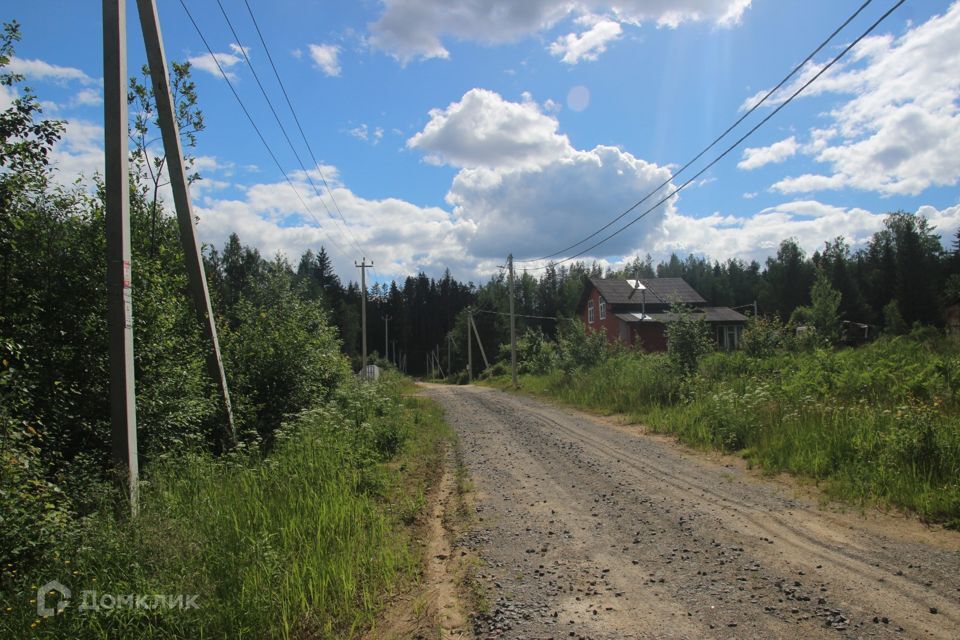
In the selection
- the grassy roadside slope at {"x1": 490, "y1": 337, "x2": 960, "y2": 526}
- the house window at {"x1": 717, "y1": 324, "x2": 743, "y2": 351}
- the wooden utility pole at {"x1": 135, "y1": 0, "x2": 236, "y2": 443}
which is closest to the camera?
the grassy roadside slope at {"x1": 490, "y1": 337, "x2": 960, "y2": 526}

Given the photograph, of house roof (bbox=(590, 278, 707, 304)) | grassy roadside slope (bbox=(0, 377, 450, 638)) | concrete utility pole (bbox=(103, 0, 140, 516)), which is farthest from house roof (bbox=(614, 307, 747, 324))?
concrete utility pole (bbox=(103, 0, 140, 516))

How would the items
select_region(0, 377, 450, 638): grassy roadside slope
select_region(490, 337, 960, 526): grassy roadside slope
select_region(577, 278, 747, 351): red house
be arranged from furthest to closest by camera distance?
select_region(577, 278, 747, 351): red house, select_region(490, 337, 960, 526): grassy roadside slope, select_region(0, 377, 450, 638): grassy roadside slope

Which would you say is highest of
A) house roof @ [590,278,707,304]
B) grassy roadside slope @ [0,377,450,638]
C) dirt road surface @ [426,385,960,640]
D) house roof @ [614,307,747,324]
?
house roof @ [590,278,707,304]

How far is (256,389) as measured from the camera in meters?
11.2

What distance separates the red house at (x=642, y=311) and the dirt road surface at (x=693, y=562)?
36779mm

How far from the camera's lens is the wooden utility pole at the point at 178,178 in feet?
23.2

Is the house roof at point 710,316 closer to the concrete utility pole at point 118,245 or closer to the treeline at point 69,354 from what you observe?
the treeline at point 69,354

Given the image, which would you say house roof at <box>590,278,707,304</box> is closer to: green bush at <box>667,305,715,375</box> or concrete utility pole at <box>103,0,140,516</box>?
green bush at <box>667,305,715,375</box>

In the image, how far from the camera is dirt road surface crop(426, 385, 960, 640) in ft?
12.0

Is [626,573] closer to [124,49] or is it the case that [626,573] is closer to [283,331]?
[124,49]

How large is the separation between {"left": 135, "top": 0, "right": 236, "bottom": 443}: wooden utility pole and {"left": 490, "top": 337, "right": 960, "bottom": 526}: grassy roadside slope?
8.24 meters

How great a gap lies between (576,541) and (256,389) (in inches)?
316

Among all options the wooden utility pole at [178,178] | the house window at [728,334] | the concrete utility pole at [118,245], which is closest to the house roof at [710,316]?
the house window at [728,334]

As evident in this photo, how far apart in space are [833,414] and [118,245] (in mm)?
10021
